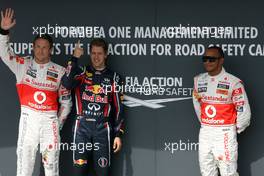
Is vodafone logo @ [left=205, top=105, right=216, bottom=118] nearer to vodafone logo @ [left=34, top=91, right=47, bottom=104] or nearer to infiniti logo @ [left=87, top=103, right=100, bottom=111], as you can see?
infiniti logo @ [left=87, top=103, right=100, bottom=111]

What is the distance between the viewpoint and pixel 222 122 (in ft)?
18.8

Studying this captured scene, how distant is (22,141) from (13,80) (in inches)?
33.9

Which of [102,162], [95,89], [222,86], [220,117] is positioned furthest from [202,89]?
[102,162]

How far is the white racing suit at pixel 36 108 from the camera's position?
A: 5664 mm

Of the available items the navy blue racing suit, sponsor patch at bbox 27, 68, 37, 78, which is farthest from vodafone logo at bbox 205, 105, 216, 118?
sponsor patch at bbox 27, 68, 37, 78

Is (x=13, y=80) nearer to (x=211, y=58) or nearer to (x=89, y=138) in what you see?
(x=89, y=138)

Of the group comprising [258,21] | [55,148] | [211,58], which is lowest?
[55,148]

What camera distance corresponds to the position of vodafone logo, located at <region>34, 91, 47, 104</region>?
5762 millimetres

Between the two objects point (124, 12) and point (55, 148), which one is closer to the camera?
point (55, 148)

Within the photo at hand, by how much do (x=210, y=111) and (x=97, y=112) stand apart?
1.08 meters

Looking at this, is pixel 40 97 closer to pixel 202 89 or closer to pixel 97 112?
pixel 97 112

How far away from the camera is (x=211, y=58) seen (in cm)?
576

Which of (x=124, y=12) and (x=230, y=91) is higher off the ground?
(x=124, y=12)

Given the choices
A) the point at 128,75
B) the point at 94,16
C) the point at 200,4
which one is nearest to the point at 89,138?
the point at 128,75
